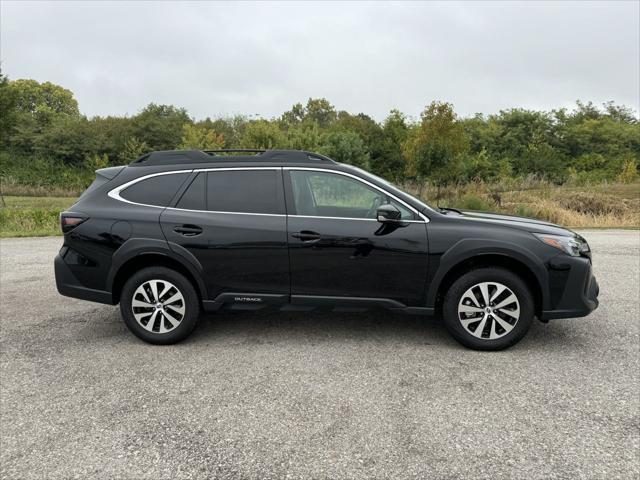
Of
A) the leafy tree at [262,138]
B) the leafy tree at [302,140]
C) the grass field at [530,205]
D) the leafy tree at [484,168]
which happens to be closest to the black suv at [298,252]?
the grass field at [530,205]

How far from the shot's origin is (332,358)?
4.04 metres

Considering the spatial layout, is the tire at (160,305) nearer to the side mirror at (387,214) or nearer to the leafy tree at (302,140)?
the side mirror at (387,214)

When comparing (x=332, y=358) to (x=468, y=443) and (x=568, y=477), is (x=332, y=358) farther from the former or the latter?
(x=568, y=477)

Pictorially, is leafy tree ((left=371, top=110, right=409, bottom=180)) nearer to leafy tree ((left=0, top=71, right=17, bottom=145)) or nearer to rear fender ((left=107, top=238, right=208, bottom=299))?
leafy tree ((left=0, top=71, right=17, bottom=145))

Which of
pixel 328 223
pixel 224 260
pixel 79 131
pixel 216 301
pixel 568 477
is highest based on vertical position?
pixel 79 131

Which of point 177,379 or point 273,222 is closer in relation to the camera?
point 177,379

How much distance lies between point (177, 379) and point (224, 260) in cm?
110

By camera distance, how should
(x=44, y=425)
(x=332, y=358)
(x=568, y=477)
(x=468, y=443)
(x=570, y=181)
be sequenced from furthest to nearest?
(x=570, y=181) → (x=332, y=358) → (x=44, y=425) → (x=468, y=443) → (x=568, y=477)

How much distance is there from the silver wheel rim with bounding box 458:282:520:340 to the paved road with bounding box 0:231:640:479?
0.75ft

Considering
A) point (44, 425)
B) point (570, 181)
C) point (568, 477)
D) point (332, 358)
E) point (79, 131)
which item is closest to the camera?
point (568, 477)

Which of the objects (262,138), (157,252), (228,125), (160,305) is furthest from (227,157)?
(228,125)

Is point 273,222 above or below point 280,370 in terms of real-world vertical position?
above

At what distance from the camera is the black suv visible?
408 centimetres

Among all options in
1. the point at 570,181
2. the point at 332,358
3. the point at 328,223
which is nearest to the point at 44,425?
the point at 332,358
